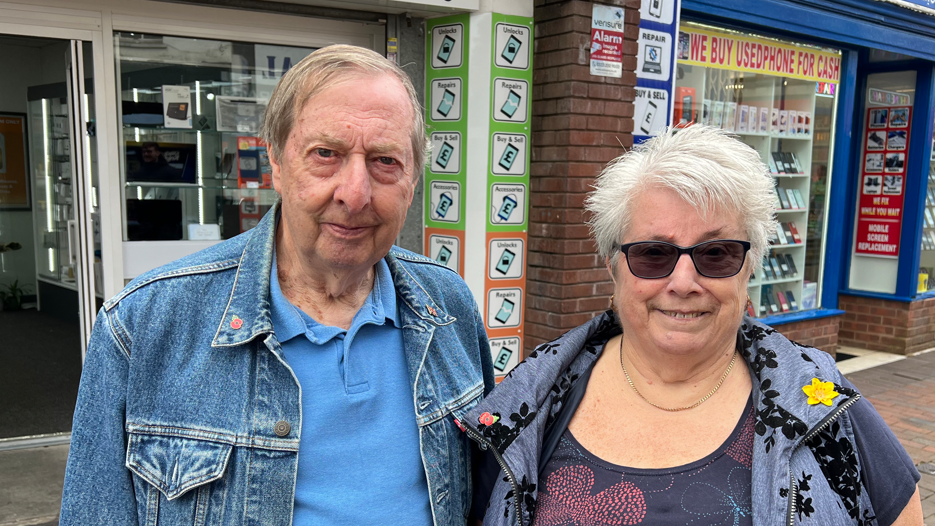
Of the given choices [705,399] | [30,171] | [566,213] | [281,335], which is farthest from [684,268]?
[30,171]

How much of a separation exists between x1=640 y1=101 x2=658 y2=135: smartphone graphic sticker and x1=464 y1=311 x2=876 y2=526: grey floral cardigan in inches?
136

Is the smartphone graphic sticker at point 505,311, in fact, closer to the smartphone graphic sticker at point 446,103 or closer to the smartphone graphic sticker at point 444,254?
the smartphone graphic sticker at point 444,254

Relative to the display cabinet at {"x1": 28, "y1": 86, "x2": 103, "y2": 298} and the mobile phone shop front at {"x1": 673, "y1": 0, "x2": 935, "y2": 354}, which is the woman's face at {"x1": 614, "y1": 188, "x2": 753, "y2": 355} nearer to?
the display cabinet at {"x1": 28, "y1": 86, "x2": 103, "y2": 298}

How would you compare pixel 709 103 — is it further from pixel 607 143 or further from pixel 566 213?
pixel 566 213

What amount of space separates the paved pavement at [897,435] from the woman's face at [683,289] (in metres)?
3.50

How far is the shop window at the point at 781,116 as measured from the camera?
6.63 meters

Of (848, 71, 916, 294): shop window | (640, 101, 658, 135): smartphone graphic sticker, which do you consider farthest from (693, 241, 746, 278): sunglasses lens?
(848, 71, 916, 294): shop window

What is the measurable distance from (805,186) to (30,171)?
289 inches

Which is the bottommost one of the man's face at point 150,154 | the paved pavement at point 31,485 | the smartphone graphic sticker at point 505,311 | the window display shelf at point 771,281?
the paved pavement at point 31,485

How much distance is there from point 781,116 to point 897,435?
3399 mm

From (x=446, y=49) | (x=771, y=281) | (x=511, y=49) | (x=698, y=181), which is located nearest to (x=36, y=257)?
(x=446, y=49)

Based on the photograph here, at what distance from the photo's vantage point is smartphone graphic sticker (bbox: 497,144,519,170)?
4871mm

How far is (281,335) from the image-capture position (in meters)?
1.60

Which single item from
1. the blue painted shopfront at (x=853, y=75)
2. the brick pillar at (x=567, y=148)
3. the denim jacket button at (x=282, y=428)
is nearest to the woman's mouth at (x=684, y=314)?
the denim jacket button at (x=282, y=428)
